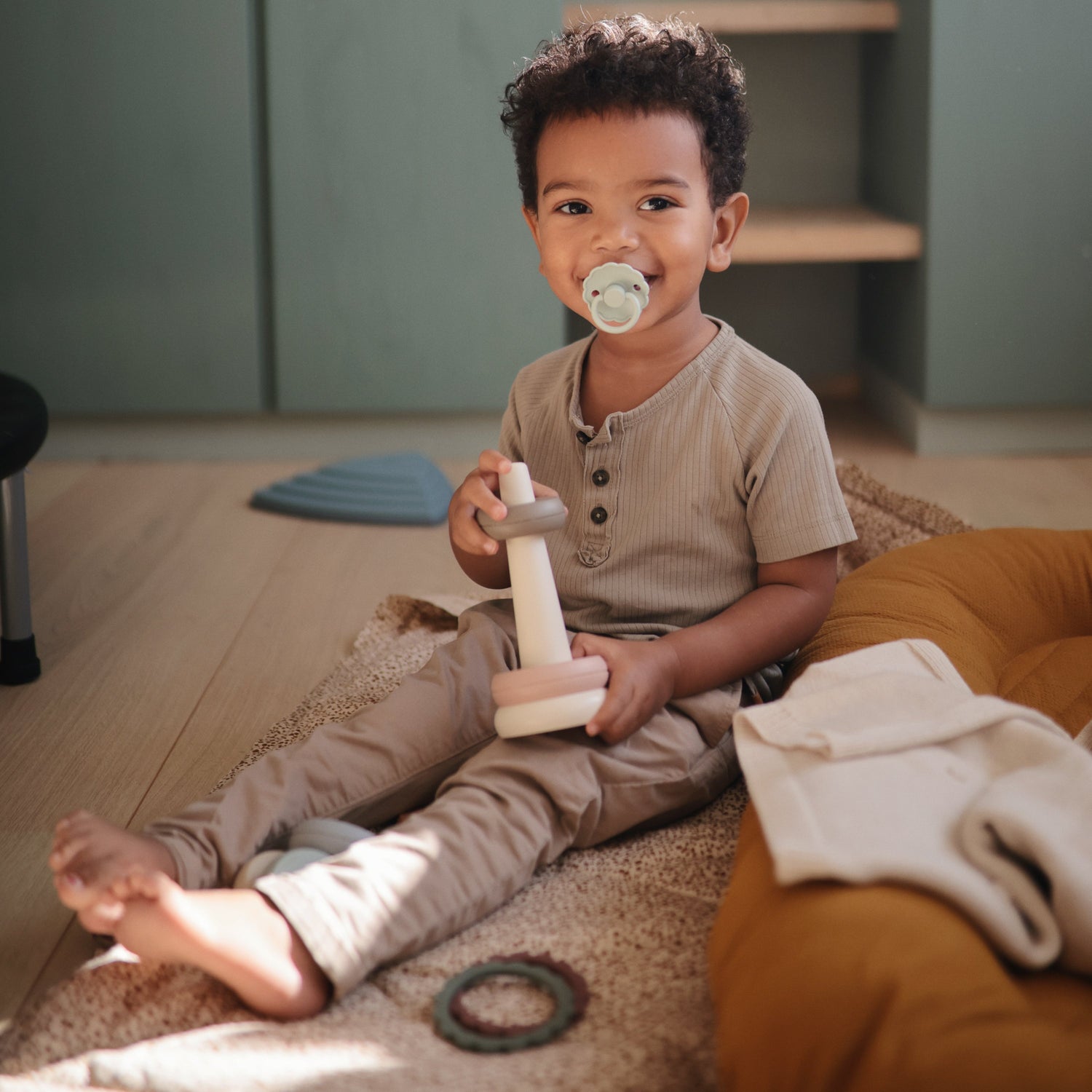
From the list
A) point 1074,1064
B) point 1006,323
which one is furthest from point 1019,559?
point 1006,323

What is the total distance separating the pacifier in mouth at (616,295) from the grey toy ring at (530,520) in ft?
0.46

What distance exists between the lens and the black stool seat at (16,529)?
1.07 m

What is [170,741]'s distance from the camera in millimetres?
1050

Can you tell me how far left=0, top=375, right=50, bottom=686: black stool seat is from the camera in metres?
1.07

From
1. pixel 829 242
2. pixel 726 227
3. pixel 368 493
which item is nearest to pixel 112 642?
pixel 368 493

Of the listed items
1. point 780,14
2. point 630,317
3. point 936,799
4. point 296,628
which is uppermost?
point 780,14

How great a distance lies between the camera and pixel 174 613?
1.36 meters

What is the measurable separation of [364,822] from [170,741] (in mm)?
268

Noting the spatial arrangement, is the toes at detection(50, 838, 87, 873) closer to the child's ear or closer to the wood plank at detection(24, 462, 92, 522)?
the child's ear

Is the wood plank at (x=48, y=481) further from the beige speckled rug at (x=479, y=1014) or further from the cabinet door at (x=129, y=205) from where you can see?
the beige speckled rug at (x=479, y=1014)

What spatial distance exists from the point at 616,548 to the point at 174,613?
63cm

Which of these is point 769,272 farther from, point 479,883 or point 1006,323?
point 479,883

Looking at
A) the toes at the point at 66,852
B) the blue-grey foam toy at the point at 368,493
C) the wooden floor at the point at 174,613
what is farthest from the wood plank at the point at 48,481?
the toes at the point at 66,852

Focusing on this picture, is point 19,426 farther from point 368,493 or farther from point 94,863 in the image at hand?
point 368,493
